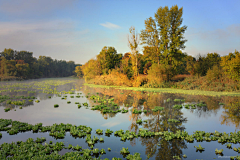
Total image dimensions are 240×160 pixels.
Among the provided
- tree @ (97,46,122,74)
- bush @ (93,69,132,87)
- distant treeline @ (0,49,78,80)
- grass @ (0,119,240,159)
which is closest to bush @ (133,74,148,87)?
bush @ (93,69,132,87)

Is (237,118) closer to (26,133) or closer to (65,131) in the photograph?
(65,131)

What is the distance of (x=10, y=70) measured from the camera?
6925cm

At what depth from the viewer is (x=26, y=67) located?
7781 cm

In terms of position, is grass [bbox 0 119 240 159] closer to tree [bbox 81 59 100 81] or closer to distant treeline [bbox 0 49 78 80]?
tree [bbox 81 59 100 81]

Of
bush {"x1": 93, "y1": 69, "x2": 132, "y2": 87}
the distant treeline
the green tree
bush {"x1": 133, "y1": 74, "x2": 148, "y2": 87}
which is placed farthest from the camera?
the green tree

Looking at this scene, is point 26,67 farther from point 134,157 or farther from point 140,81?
point 134,157

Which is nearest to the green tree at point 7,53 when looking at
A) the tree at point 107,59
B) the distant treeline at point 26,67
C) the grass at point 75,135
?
the distant treeline at point 26,67

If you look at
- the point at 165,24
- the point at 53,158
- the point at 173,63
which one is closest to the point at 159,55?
the point at 173,63

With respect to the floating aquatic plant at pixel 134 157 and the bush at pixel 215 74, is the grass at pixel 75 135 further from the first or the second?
the bush at pixel 215 74

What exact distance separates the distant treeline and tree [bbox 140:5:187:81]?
2366 inches

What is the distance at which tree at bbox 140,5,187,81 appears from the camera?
33.1 m

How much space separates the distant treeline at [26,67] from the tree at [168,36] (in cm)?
6009

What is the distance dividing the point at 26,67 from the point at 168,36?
71975mm

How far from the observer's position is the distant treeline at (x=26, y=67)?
69.2m
